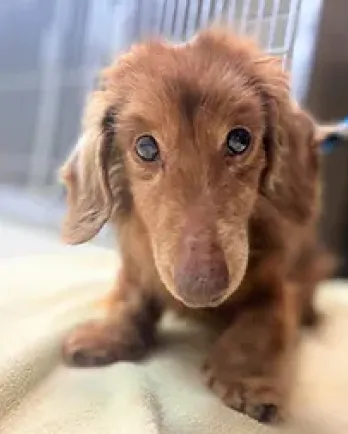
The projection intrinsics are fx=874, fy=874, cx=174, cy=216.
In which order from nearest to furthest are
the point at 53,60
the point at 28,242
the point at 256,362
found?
Result: the point at 256,362 → the point at 28,242 → the point at 53,60

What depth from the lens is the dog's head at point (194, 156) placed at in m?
0.76

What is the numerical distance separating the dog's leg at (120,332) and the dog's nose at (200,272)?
175mm

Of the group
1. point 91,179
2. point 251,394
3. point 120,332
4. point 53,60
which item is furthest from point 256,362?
point 53,60

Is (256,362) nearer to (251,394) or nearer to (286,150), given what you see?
(251,394)

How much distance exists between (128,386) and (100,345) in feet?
0.33

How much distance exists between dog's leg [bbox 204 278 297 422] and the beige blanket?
0.05 feet

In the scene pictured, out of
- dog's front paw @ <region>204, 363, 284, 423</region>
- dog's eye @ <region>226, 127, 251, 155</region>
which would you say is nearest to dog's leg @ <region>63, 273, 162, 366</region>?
dog's front paw @ <region>204, 363, 284, 423</region>

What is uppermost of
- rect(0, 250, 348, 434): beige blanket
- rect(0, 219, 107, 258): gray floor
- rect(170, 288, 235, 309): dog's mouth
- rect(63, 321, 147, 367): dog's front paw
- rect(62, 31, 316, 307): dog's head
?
rect(62, 31, 316, 307): dog's head

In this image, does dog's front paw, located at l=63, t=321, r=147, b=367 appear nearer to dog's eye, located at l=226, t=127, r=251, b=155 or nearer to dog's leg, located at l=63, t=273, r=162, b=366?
dog's leg, located at l=63, t=273, r=162, b=366

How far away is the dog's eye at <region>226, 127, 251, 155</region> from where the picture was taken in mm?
807

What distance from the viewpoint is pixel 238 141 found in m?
0.81

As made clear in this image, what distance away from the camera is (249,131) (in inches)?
32.6

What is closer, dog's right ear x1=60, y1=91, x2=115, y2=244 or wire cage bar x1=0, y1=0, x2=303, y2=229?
dog's right ear x1=60, y1=91, x2=115, y2=244

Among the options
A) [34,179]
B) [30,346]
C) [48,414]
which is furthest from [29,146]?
[48,414]
